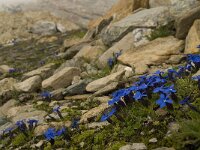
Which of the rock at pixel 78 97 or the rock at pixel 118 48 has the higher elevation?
the rock at pixel 118 48

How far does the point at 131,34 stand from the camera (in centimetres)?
1237

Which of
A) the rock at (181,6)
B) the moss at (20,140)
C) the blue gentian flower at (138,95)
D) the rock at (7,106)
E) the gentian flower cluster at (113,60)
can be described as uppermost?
the rock at (181,6)

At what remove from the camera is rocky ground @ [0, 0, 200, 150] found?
228 inches

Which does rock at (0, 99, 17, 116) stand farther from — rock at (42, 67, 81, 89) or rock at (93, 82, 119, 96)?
rock at (93, 82, 119, 96)

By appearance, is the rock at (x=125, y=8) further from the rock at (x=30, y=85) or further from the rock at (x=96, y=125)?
the rock at (x=96, y=125)

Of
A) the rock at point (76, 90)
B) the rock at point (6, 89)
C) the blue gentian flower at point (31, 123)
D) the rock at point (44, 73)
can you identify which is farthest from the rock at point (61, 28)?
the blue gentian flower at point (31, 123)

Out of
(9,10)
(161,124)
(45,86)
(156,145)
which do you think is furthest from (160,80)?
(9,10)

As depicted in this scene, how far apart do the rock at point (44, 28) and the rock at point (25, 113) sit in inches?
810

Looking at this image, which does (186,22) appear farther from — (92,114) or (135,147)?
(135,147)

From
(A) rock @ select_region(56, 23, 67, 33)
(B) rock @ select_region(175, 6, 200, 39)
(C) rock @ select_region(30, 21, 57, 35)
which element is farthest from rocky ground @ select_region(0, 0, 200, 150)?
(C) rock @ select_region(30, 21, 57, 35)

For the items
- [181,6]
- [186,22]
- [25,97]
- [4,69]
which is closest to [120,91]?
[186,22]

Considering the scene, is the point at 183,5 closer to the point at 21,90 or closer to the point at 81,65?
the point at 81,65

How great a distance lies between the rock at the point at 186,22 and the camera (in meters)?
10.3

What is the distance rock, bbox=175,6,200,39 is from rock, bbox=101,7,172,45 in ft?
→ 3.82
